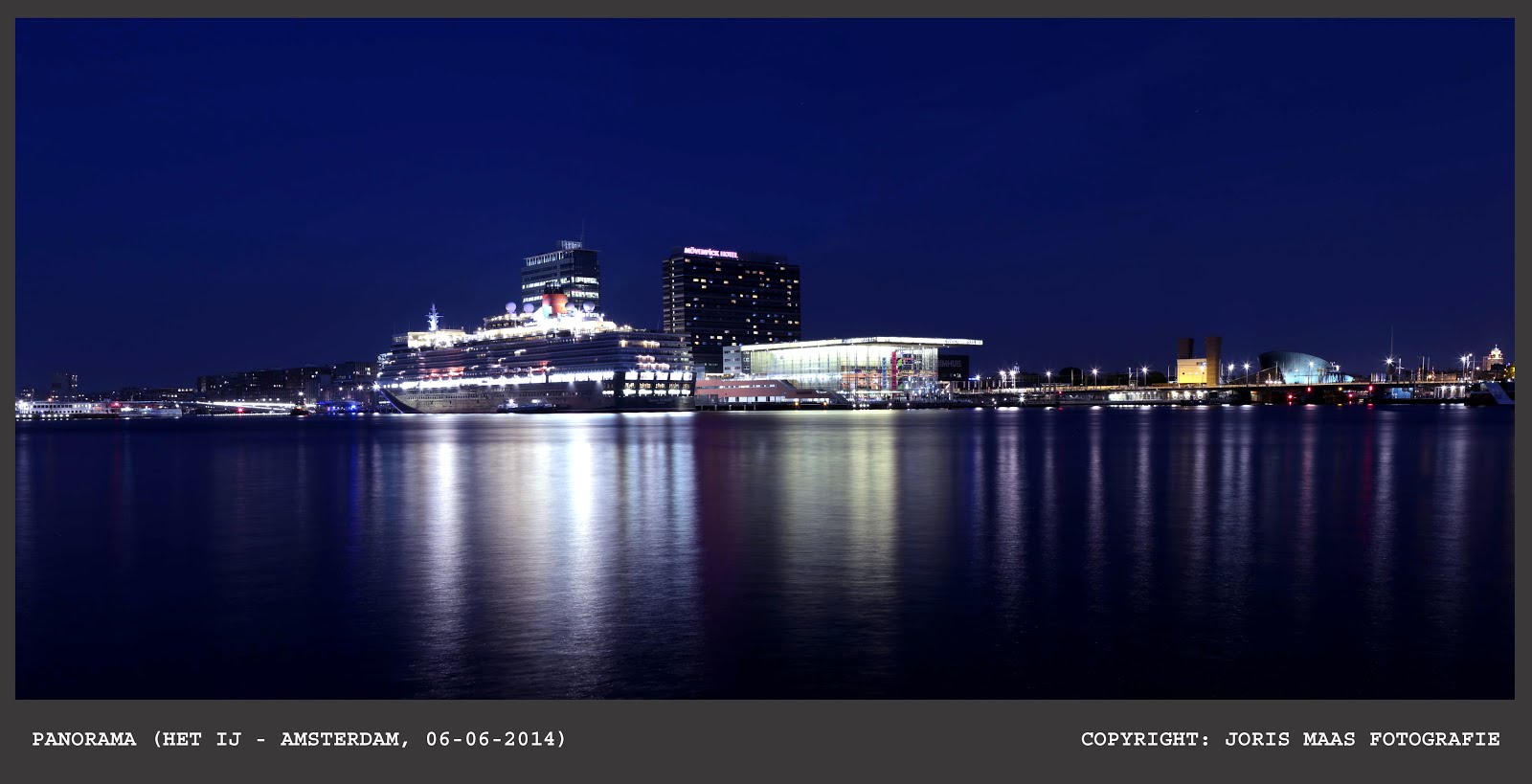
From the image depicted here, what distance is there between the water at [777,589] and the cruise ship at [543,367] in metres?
123

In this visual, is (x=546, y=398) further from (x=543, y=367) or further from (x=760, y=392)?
(x=760, y=392)

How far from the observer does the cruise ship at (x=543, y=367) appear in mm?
155500

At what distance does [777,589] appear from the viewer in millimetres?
14461

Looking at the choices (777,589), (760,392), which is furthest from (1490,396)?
(777,589)

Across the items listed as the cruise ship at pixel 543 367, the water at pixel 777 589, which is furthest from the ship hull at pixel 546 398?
the water at pixel 777 589

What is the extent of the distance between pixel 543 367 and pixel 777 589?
150161 mm

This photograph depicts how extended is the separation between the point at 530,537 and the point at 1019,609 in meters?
10.8

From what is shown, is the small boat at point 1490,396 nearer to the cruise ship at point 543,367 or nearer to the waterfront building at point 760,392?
the waterfront building at point 760,392

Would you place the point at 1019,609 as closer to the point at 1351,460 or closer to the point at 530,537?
the point at 530,537

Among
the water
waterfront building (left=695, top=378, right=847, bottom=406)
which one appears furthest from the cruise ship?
the water

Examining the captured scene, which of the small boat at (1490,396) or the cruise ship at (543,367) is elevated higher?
the cruise ship at (543,367)
